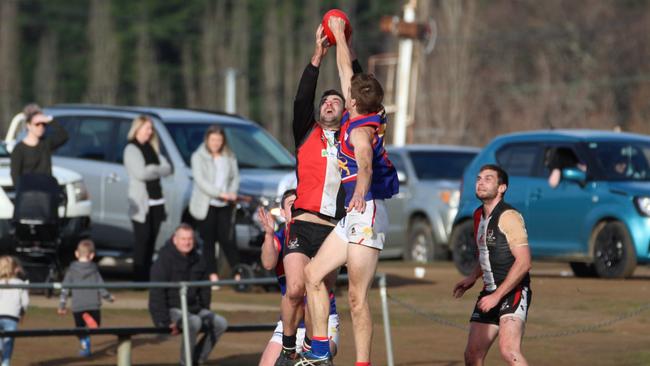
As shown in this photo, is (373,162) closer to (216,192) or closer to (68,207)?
(216,192)

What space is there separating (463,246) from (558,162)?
163cm

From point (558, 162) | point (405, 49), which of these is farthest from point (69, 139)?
point (405, 49)

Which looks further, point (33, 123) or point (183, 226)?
point (33, 123)

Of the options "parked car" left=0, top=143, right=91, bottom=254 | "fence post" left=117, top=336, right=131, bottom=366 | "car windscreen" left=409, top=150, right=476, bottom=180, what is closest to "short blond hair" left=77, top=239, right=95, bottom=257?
"fence post" left=117, top=336, right=131, bottom=366

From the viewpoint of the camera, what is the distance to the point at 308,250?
11.4 m

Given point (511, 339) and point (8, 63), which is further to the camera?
point (8, 63)

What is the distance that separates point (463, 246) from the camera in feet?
→ 69.6

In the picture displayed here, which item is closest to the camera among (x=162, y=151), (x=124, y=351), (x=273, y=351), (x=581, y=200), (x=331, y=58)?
(x=273, y=351)

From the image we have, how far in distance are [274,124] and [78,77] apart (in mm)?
21741

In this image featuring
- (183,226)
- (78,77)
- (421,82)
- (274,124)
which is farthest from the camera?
(78,77)

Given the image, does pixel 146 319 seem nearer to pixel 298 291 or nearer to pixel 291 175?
pixel 291 175

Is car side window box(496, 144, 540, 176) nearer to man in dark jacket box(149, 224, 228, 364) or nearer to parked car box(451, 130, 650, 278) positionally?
parked car box(451, 130, 650, 278)

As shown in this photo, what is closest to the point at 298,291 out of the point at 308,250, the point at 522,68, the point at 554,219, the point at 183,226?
the point at 308,250

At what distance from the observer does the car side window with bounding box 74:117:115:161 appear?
20906 millimetres
